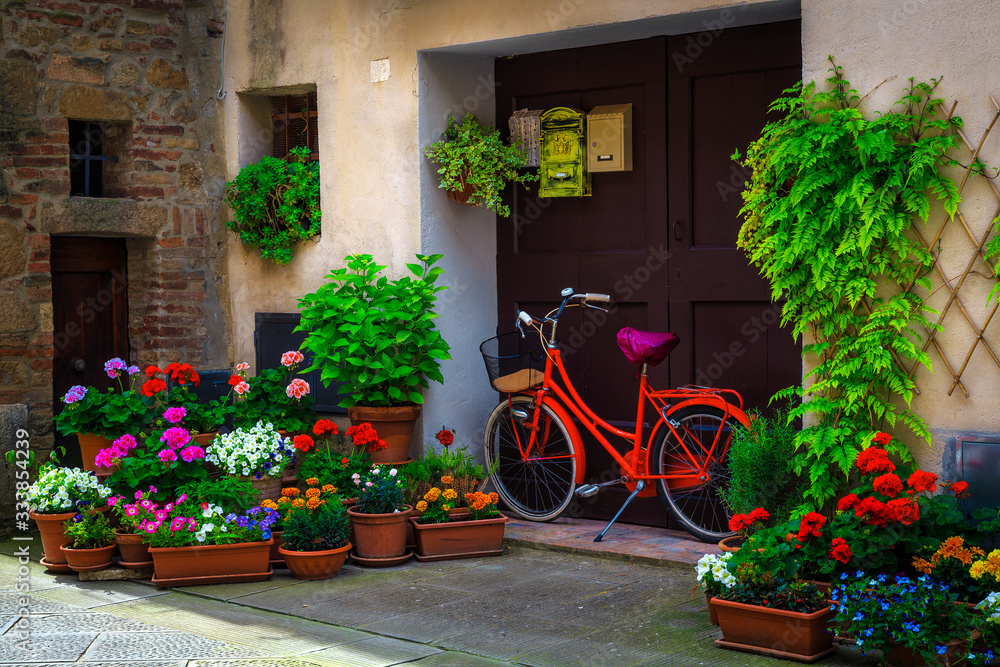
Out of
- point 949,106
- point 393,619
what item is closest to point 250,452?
point 393,619

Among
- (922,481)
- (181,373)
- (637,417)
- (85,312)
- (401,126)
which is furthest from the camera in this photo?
(85,312)

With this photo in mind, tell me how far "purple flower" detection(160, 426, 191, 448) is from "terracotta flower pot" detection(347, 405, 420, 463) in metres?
1.08

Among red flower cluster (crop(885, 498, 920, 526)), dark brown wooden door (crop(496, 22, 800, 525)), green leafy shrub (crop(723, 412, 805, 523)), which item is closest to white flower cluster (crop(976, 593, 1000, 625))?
red flower cluster (crop(885, 498, 920, 526))

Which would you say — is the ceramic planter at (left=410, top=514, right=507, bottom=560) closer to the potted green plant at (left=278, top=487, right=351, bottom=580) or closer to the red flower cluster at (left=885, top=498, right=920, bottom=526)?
the potted green plant at (left=278, top=487, right=351, bottom=580)

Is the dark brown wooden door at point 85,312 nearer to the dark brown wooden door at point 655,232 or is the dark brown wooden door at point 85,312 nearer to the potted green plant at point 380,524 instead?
the potted green plant at point 380,524

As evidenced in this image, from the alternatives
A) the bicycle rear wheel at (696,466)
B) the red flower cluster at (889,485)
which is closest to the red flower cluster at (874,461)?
the red flower cluster at (889,485)

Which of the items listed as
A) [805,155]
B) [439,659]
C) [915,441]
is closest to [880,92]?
[805,155]

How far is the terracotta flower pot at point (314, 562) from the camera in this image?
16.9ft

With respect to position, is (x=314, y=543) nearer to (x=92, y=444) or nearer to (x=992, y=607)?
(x=92, y=444)

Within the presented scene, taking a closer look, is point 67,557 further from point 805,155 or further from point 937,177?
point 937,177

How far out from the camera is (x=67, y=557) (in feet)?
17.3

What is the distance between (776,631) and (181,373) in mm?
3463

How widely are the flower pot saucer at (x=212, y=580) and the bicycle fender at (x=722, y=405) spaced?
2.24 meters

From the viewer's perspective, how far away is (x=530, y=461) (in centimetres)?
619
